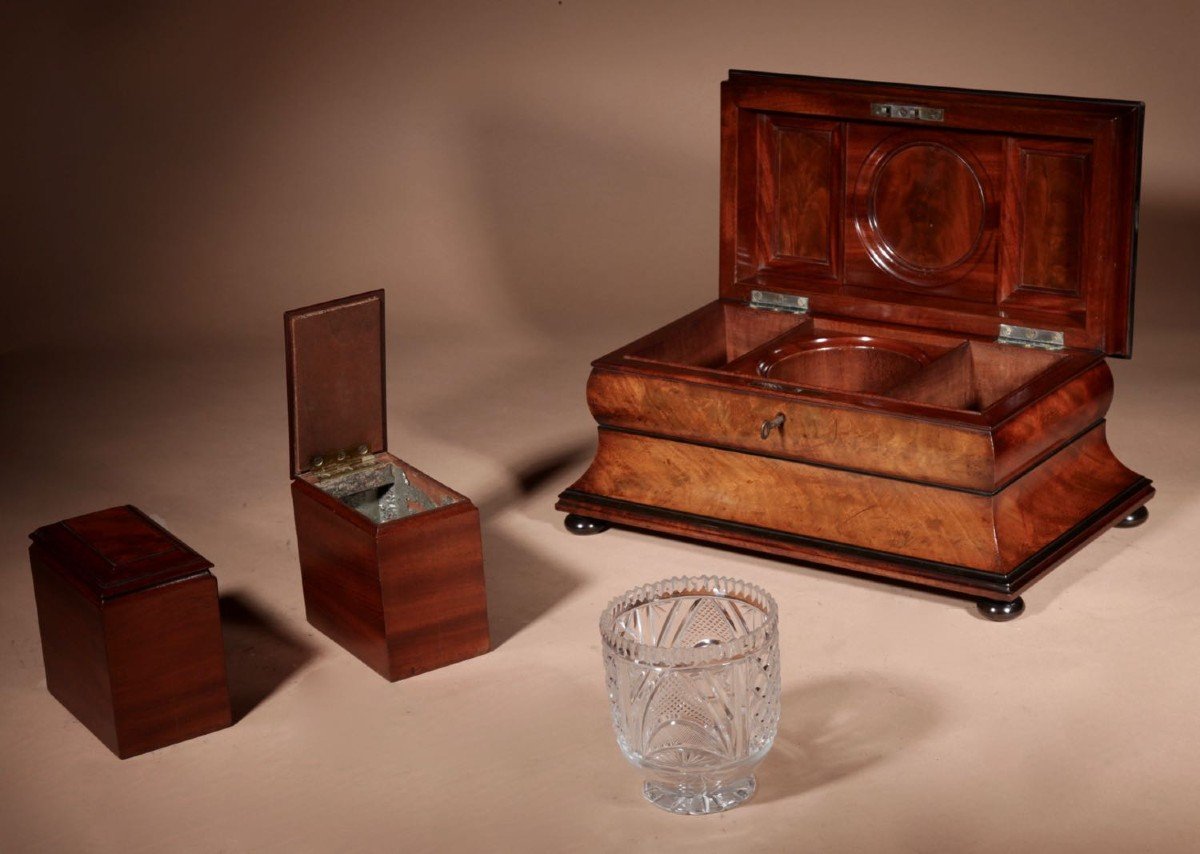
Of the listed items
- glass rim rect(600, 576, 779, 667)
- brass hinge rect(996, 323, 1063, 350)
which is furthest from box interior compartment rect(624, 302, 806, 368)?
glass rim rect(600, 576, 779, 667)

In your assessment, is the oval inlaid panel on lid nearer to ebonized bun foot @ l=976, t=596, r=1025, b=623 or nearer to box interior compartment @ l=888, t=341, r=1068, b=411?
box interior compartment @ l=888, t=341, r=1068, b=411

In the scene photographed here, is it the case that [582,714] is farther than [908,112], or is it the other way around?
[908,112]

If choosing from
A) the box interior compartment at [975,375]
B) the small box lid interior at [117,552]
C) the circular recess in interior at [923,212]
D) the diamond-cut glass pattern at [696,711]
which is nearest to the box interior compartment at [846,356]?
the box interior compartment at [975,375]

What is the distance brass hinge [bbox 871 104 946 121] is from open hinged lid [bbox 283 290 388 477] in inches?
50.4

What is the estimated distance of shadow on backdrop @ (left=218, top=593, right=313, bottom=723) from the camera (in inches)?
166

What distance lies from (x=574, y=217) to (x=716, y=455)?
2.38 meters

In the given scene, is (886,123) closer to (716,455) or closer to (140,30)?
(716,455)

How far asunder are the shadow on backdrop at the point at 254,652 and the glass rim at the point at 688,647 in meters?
0.79

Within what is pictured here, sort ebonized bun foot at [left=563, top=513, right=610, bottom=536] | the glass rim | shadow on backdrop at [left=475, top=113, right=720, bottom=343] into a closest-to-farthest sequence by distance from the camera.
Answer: the glass rim, ebonized bun foot at [left=563, top=513, right=610, bottom=536], shadow on backdrop at [left=475, top=113, right=720, bottom=343]

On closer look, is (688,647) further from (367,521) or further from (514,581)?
(514,581)

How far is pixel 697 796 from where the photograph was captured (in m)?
3.73

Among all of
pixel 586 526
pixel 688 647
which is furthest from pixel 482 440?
pixel 688 647

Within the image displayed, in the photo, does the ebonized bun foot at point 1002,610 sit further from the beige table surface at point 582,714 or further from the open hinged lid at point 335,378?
the open hinged lid at point 335,378

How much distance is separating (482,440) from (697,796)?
6.35ft
